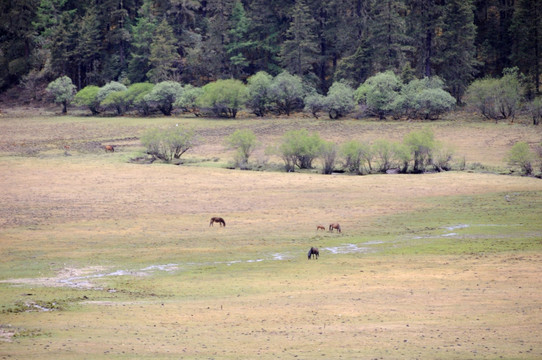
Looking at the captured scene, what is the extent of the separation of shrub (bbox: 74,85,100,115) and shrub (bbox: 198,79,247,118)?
1657 cm

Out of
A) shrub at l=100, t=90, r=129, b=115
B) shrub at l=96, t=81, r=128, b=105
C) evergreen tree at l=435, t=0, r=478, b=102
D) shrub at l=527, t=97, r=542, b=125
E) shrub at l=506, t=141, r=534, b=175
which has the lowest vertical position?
shrub at l=506, t=141, r=534, b=175

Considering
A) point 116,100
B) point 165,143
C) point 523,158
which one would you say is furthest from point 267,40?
point 523,158

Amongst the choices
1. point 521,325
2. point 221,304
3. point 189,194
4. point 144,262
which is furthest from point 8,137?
point 521,325

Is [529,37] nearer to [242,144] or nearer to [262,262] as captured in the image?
[242,144]

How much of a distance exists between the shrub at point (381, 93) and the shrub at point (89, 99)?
35086 millimetres

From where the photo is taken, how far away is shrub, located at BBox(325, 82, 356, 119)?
79125 millimetres

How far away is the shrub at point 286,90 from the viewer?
Result: 8388cm

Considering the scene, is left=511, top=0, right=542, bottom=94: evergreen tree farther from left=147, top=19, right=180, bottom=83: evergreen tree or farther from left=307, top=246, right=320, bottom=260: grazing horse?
left=307, top=246, right=320, bottom=260: grazing horse

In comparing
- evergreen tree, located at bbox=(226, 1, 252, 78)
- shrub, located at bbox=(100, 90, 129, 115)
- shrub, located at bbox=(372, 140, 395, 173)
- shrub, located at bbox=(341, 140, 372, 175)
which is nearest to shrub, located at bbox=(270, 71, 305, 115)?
evergreen tree, located at bbox=(226, 1, 252, 78)

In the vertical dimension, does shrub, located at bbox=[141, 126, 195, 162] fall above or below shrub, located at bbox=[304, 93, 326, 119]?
below

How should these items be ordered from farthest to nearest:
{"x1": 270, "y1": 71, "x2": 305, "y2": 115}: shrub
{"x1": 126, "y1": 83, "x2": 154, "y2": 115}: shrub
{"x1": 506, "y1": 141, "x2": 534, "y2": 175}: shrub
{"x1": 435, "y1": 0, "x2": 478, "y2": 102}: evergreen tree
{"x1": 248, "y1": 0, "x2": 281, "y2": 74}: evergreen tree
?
{"x1": 248, "y1": 0, "x2": 281, "y2": 74}: evergreen tree
{"x1": 126, "y1": 83, "x2": 154, "y2": 115}: shrub
{"x1": 270, "y1": 71, "x2": 305, "y2": 115}: shrub
{"x1": 435, "y1": 0, "x2": 478, "y2": 102}: evergreen tree
{"x1": 506, "y1": 141, "x2": 534, "y2": 175}: shrub

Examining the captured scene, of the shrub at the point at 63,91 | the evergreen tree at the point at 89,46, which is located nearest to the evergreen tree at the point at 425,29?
the shrub at the point at 63,91

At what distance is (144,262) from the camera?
30.5m

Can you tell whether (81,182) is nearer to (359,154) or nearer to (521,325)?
(359,154)
